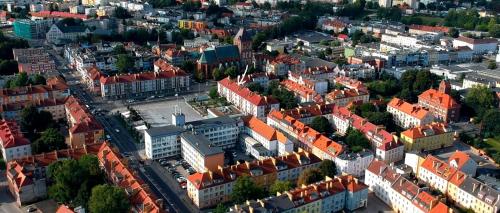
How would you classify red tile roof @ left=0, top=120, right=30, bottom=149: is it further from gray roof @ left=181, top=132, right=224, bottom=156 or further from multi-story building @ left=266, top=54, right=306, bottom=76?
multi-story building @ left=266, top=54, right=306, bottom=76

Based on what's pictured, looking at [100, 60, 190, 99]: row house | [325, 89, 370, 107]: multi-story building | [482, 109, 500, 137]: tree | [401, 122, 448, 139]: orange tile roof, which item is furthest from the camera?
[100, 60, 190, 99]: row house

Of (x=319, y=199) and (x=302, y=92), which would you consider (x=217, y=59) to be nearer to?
(x=302, y=92)

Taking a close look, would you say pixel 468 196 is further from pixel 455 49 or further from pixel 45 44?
pixel 45 44

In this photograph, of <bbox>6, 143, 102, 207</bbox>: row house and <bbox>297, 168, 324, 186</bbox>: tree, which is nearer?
<bbox>6, 143, 102, 207</bbox>: row house

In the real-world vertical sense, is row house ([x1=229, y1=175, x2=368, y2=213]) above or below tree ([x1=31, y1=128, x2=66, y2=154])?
below

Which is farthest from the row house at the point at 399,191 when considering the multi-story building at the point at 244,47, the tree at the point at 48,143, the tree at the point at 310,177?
the multi-story building at the point at 244,47

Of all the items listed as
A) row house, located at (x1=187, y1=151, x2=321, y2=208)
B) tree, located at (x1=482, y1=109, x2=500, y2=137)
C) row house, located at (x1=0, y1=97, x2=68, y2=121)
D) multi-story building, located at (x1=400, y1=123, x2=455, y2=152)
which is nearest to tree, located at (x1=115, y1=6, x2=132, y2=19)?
row house, located at (x1=0, y1=97, x2=68, y2=121)

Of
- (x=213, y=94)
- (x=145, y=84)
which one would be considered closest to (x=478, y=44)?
(x=213, y=94)
